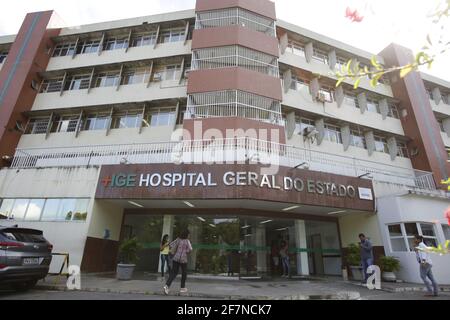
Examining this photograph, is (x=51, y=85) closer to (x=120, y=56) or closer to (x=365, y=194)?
(x=120, y=56)

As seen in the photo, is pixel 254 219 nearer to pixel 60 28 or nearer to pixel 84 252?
pixel 84 252


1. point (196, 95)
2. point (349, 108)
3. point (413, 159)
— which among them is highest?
point (349, 108)

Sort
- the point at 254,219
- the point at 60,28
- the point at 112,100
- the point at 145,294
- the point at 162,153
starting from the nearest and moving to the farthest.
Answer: the point at 145,294
the point at 162,153
the point at 254,219
the point at 112,100
the point at 60,28

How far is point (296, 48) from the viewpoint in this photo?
Answer: 66.7 feet

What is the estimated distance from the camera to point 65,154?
1375cm

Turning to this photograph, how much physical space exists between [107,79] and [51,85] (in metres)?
4.11

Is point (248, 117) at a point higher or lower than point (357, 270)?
higher

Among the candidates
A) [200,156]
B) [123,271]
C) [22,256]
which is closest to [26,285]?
[22,256]

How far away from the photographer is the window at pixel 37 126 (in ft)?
60.2

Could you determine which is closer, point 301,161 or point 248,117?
point 301,161

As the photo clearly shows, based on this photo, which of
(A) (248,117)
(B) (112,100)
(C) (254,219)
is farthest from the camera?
(B) (112,100)

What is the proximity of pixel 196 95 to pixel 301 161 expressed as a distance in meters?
7.03

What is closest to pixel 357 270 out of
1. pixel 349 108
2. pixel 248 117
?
pixel 248 117

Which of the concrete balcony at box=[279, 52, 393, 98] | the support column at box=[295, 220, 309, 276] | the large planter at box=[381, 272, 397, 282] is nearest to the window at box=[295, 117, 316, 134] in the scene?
the concrete balcony at box=[279, 52, 393, 98]
